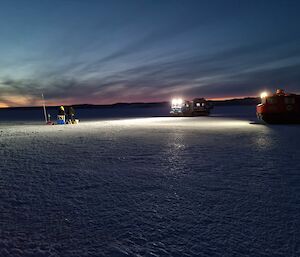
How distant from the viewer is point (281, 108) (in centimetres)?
1644

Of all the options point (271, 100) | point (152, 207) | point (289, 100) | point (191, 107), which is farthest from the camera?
point (191, 107)

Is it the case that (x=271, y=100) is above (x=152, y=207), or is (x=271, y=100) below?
above

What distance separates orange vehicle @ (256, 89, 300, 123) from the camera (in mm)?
16312

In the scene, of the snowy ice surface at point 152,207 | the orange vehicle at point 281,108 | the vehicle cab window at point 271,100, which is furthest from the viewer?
the vehicle cab window at point 271,100

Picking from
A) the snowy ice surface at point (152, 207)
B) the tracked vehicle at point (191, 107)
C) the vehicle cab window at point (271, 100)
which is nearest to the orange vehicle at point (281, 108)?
the vehicle cab window at point (271, 100)

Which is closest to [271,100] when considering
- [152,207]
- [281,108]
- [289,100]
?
[281,108]

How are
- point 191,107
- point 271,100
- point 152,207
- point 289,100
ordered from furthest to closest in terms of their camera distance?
point 191,107 → point 271,100 → point 289,100 → point 152,207

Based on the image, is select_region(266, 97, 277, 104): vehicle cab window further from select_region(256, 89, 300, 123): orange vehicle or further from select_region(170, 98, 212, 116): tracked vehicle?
select_region(170, 98, 212, 116): tracked vehicle

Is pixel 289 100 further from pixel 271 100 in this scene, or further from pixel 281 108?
pixel 271 100

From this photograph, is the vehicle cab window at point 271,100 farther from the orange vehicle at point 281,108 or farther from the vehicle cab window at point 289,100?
the vehicle cab window at point 289,100

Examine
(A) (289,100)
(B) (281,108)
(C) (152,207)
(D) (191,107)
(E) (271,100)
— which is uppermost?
(D) (191,107)

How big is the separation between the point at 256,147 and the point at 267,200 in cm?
470

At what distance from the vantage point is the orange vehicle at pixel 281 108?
16312mm

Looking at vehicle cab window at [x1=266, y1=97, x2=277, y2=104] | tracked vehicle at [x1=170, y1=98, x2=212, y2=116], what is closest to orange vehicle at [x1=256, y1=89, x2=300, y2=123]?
vehicle cab window at [x1=266, y1=97, x2=277, y2=104]
